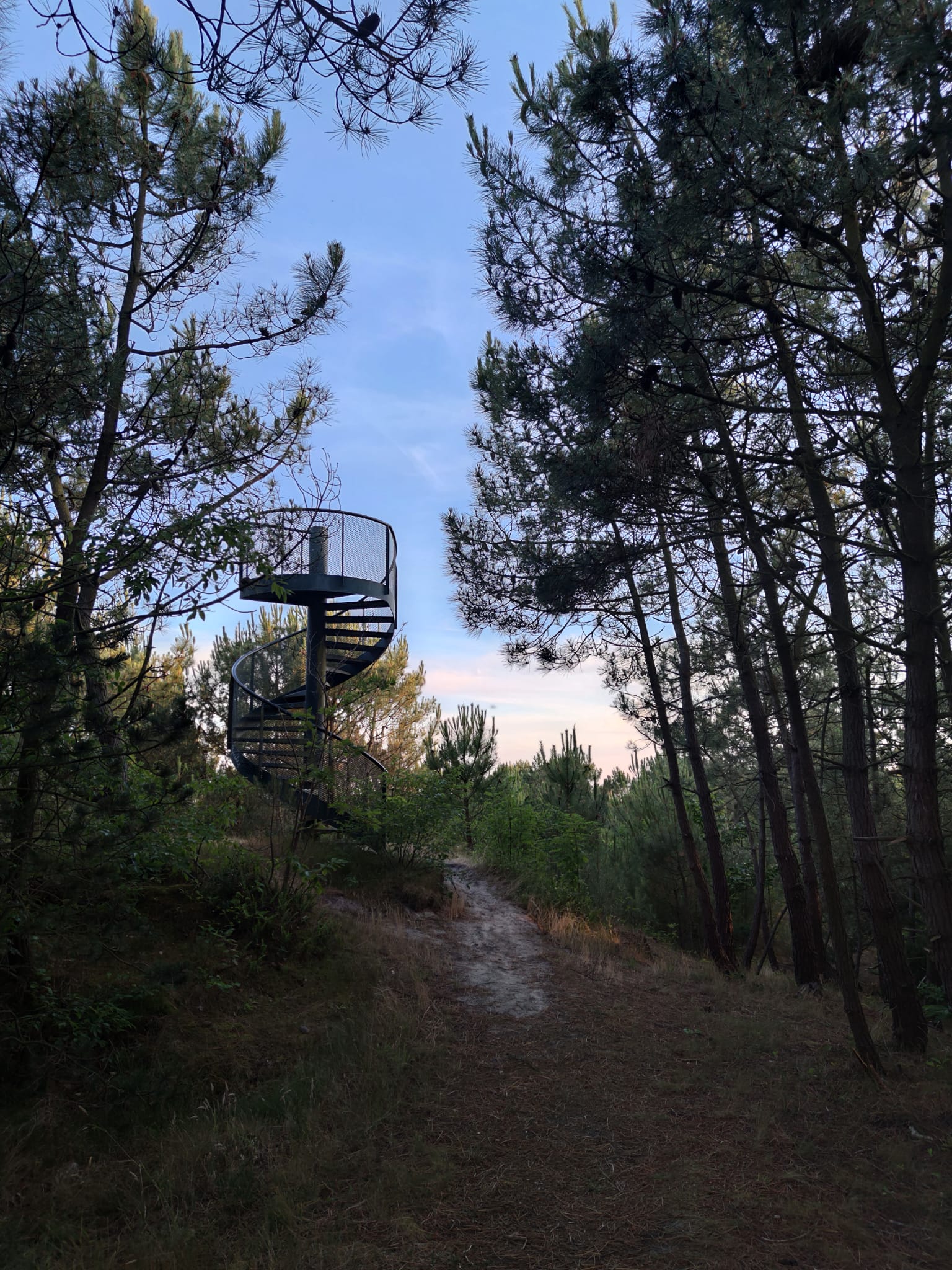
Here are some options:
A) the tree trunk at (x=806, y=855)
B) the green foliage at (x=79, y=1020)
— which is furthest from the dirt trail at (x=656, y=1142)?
the green foliage at (x=79, y=1020)

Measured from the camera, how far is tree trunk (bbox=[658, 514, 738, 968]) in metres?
9.44

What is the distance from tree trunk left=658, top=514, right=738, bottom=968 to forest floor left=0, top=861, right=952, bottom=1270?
10.0 feet

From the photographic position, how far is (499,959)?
7.89 meters

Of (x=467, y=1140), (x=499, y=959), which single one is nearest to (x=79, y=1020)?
(x=467, y=1140)

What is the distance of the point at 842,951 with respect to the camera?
16.3 feet

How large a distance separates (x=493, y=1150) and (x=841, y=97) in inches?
234

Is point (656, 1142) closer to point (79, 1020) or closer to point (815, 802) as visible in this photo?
point (815, 802)

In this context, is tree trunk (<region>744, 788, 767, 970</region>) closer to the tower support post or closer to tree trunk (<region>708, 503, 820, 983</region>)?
tree trunk (<region>708, 503, 820, 983</region>)

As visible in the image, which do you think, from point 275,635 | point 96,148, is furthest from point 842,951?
point 275,635

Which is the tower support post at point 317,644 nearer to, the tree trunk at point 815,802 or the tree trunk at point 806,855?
the tree trunk at point 806,855

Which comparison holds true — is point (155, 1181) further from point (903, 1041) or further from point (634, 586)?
point (634, 586)

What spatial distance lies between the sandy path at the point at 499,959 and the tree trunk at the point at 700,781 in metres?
2.44

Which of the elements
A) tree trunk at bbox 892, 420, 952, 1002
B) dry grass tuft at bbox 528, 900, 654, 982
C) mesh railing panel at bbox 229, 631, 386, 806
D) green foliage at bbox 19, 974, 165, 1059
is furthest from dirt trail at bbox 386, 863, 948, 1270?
mesh railing panel at bbox 229, 631, 386, 806

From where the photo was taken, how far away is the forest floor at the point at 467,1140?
3316mm
